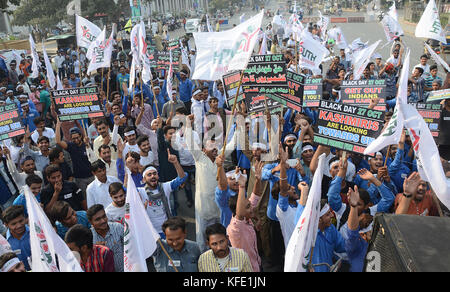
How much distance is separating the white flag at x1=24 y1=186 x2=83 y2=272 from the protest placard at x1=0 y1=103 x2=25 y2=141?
12.9 feet

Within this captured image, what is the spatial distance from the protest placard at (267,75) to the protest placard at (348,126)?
1.33 meters

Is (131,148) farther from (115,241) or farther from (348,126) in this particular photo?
(348,126)

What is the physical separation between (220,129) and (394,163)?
3236mm

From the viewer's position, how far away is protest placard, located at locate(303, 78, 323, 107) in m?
6.89

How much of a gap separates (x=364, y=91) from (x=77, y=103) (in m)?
5.18

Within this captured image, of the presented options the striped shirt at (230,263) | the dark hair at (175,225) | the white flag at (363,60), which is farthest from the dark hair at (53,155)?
the white flag at (363,60)

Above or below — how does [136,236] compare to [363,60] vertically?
below

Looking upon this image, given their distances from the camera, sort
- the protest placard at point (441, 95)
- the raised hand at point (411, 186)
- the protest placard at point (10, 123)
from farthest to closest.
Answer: the protest placard at point (441, 95) → the protest placard at point (10, 123) → the raised hand at point (411, 186)

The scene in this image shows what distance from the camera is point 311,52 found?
8.09m

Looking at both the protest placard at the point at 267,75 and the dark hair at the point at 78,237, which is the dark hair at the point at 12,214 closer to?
the dark hair at the point at 78,237

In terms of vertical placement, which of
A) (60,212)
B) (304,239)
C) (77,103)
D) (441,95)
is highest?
(77,103)

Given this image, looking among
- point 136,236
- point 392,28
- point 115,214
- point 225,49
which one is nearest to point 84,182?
point 115,214

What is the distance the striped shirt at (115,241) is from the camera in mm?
3742

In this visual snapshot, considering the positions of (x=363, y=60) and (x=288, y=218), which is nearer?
(x=288, y=218)
